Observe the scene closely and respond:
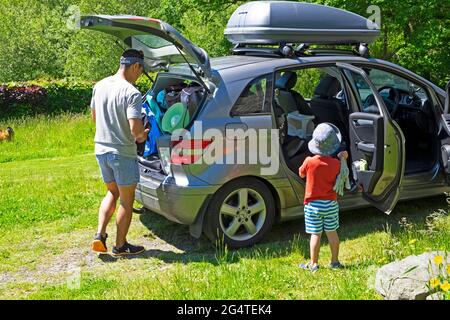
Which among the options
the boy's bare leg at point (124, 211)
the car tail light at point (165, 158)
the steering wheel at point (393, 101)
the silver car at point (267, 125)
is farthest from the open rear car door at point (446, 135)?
the boy's bare leg at point (124, 211)

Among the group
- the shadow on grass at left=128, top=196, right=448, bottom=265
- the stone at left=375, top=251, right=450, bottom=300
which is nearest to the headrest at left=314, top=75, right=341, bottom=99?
the shadow on grass at left=128, top=196, right=448, bottom=265

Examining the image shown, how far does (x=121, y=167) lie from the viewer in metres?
5.23

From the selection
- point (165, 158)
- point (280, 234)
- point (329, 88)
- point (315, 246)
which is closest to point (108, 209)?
point (165, 158)

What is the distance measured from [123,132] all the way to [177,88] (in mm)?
1339

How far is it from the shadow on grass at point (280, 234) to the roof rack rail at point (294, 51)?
1.79 metres

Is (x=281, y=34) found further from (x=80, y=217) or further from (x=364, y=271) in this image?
(x=80, y=217)

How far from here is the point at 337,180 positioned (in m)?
4.80

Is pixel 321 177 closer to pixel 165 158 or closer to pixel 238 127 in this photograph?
pixel 238 127

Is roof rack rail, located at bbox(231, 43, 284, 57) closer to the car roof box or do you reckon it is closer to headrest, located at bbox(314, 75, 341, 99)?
the car roof box

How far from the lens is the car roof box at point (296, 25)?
19.0ft

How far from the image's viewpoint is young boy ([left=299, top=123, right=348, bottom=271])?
4.78 m

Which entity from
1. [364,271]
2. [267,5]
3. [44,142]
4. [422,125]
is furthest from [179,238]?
[44,142]

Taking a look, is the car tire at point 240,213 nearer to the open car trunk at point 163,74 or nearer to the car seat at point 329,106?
the open car trunk at point 163,74

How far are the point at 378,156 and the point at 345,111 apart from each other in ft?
3.64
